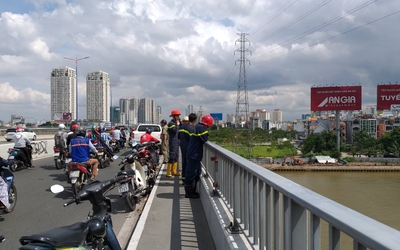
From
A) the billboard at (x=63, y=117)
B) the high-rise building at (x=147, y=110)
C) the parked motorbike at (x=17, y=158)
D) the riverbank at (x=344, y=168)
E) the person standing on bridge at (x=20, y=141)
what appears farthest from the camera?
the high-rise building at (x=147, y=110)

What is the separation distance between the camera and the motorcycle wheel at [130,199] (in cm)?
760

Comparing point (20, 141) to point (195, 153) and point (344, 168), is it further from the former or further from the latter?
point (344, 168)

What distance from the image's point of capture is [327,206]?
192 centimetres

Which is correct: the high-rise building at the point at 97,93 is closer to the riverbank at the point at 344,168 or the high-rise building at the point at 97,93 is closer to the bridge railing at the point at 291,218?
the riverbank at the point at 344,168

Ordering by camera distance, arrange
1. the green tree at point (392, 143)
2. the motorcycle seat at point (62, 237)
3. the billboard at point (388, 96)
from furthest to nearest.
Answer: the green tree at point (392, 143) → the billboard at point (388, 96) → the motorcycle seat at point (62, 237)

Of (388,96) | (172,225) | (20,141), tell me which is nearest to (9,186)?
(172,225)

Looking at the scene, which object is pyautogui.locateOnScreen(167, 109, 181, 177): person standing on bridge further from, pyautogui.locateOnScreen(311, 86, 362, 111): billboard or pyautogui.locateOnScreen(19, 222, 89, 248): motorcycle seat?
pyautogui.locateOnScreen(311, 86, 362, 111): billboard

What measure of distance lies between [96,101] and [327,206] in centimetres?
9321

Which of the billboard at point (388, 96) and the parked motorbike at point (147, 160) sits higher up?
the billboard at point (388, 96)

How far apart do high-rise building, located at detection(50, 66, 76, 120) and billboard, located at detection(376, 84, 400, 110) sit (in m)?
63.4

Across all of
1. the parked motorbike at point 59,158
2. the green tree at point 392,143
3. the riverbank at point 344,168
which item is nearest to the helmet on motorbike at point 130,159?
the parked motorbike at point 59,158

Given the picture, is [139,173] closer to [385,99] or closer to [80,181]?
[80,181]

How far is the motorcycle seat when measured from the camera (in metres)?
2.65

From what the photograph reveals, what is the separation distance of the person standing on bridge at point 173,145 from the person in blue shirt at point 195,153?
114 inches
